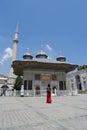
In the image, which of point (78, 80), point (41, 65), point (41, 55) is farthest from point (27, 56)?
point (78, 80)

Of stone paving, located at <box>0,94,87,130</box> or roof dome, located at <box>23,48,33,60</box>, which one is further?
roof dome, located at <box>23,48,33,60</box>

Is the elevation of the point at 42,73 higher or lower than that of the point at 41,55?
lower

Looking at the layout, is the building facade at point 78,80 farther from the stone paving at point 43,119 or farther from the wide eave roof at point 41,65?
the stone paving at point 43,119

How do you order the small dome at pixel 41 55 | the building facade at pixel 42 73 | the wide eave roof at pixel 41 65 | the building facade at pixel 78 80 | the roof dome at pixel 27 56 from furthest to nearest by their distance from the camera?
the building facade at pixel 78 80
the small dome at pixel 41 55
the roof dome at pixel 27 56
the building facade at pixel 42 73
the wide eave roof at pixel 41 65

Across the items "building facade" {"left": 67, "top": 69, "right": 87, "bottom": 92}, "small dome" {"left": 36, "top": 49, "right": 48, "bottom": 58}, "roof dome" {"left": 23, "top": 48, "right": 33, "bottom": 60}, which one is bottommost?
"building facade" {"left": 67, "top": 69, "right": 87, "bottom": 92}

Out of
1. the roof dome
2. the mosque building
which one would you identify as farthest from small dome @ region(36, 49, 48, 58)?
the mosque building

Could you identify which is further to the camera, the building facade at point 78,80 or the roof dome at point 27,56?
the building facade at point 78,80

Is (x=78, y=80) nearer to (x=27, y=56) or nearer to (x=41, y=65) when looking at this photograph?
(x=27, y=56)

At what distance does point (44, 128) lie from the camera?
390 cm

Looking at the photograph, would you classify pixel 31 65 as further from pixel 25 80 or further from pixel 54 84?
pixel 54 84

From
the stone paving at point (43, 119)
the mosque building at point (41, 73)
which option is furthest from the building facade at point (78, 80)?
the stone paving at point (43, 119)

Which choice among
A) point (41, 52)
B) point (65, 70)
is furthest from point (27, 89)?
point (41, 52)

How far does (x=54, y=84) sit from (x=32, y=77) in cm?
466

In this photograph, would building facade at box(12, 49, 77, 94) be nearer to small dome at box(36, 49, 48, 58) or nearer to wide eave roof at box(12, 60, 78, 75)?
wide eave roof at box(12, 60, 78, 75)
